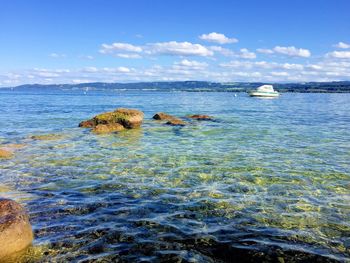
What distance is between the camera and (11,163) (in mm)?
16344

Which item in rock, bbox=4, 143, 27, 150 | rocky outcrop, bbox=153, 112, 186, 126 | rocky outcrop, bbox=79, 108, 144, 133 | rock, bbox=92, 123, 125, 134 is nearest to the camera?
rock, bbox=4, 143, 27, 150

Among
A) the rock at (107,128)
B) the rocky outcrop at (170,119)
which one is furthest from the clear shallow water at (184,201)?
the rocky outcrop at (170,119)

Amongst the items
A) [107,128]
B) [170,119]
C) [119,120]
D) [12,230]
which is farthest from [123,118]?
[12,230]

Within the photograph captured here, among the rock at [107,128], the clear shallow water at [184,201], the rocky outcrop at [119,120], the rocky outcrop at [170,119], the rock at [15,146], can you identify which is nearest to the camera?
the clear shallow water at [184,201]

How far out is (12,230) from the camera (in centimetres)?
754

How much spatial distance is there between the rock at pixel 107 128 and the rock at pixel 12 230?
18.8 meters

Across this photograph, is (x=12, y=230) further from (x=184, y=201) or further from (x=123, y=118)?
(x=123, y=118)

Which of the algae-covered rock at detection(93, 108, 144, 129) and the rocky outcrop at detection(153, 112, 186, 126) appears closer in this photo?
the algae-covered rock at detection(93, 108, 144, 129)

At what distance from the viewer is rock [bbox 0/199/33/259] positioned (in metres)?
7.31

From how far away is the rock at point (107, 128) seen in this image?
88.9ft

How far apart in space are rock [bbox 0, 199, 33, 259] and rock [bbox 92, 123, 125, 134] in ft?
61.7

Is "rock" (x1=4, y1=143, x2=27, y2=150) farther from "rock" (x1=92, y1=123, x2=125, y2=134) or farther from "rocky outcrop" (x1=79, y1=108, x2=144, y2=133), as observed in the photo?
"rocky outcrop" (x1=79, y1=108, x2=144, y2=133)

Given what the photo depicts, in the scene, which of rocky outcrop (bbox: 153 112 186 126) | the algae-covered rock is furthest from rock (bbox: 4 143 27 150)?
rocky outcrop (bbox: 153 112 186 126)

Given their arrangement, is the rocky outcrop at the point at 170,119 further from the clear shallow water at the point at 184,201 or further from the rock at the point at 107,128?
the clear shallow water at the point at 184,201
